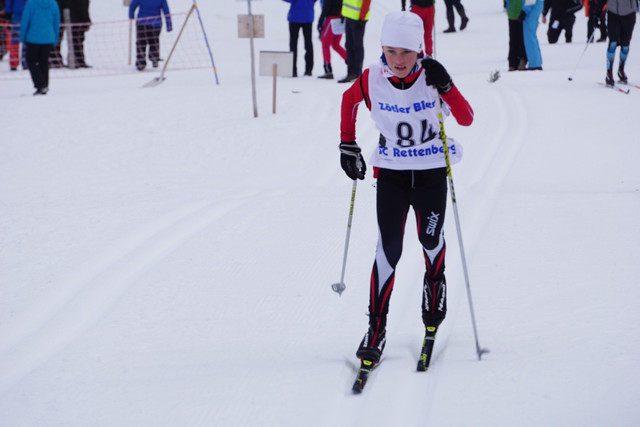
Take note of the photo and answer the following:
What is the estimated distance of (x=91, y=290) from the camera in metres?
4.89

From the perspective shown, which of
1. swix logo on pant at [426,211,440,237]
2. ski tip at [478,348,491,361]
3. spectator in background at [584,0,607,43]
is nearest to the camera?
swix logo on pant at [426,211,440,237]

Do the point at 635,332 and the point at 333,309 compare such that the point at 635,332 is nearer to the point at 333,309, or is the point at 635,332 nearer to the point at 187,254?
the point at 333,309

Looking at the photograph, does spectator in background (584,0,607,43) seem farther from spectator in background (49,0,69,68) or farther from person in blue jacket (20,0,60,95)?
spectator in background (49,0,69,68)

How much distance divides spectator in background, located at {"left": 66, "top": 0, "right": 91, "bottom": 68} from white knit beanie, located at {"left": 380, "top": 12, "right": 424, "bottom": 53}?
12767 millimetres

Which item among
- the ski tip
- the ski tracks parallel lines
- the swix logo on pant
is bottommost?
the ski tracks parallel lines

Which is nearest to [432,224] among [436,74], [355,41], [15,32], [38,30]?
[436,74]

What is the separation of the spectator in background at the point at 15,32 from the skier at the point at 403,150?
1310 centimetres

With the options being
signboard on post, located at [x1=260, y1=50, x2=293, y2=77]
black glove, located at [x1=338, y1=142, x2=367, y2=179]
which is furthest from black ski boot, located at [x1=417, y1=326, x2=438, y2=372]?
signboard on post, located at [x1=260, y1=50, x2=293, y2=77]

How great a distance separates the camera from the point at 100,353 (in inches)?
Answer: 158

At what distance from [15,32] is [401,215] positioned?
13601mm

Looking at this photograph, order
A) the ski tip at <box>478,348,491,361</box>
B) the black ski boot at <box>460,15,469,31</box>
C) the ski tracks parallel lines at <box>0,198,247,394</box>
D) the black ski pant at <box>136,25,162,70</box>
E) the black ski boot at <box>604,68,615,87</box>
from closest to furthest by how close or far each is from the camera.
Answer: the ski tip at <box>478,348,491,361</box>, the ski tracks parallel lines at <box>0,198,247,394</box>, the black ski boot at <box>604,68,615,87</box>, the black ski pant at <box>136,25,162,70</box>, the black ski boot at <box>460,15,469,31</box>

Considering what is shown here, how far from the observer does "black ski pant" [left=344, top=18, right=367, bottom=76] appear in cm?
1091

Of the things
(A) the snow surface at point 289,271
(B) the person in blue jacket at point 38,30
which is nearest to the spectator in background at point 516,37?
(A) the snow surface at point 289,271

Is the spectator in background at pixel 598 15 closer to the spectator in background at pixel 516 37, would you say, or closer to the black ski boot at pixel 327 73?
the spectator in background at pixel 516 37
